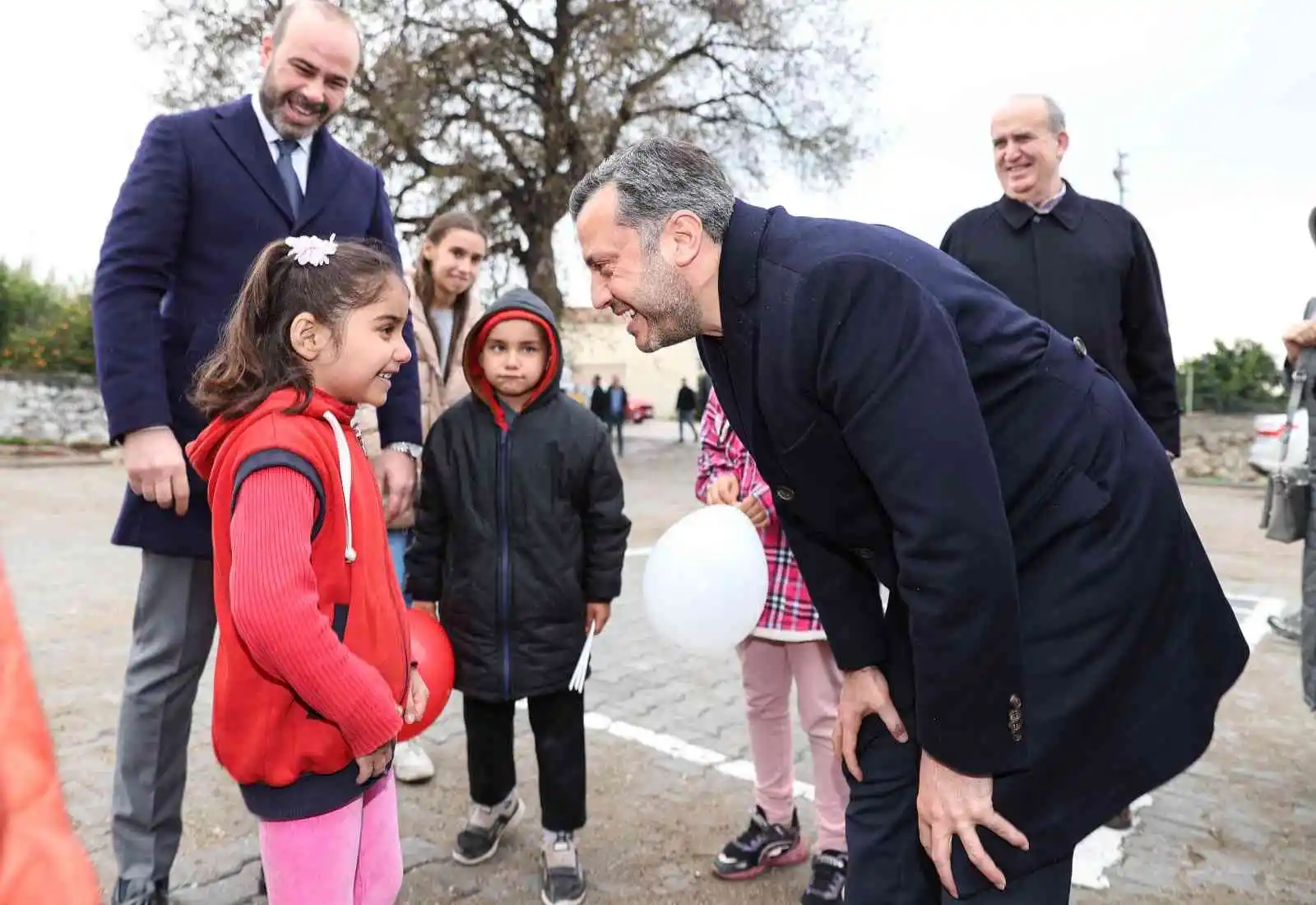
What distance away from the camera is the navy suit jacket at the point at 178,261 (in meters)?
2.59

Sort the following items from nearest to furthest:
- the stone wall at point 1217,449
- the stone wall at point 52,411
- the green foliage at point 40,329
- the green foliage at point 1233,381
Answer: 1. the stone wall at point 52,411
2. the stone wall at point 1217,449
3. the green foliage at point 40,329
4. the green foliage at point 1233,381

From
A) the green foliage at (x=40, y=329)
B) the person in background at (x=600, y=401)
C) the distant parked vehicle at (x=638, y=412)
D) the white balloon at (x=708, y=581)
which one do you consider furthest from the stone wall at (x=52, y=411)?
the distant parked vehicle at (x=638, y=412)

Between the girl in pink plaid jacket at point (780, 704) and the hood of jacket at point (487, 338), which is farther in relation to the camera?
the hood of jacket at point (487, 338)

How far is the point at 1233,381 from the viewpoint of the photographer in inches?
963

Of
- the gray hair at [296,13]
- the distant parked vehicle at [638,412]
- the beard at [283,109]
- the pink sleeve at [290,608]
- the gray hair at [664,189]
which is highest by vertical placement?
the gray hair at [296,13]

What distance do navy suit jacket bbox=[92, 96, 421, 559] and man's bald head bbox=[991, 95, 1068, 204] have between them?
2.23 metres

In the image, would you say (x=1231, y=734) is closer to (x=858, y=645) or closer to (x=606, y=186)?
(x=858, y=645)

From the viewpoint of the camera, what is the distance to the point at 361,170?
3.11 meters

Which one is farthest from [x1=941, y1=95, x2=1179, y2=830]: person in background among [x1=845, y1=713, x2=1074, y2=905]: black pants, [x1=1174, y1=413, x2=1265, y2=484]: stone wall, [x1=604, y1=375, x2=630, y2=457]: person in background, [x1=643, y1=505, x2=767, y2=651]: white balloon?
[x1=604, y1=375, x2=630, y2=457]: person in background

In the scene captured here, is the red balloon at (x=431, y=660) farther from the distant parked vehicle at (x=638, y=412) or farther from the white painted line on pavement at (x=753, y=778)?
the distant parked vehicle at (x=638, y=412)

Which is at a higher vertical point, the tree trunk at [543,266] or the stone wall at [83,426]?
the tree trunk at [543,266]

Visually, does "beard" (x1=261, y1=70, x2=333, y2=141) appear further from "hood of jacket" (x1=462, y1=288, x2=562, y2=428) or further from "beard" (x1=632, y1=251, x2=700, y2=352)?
"beard" (x1=632, y1=251, x2=700, y2=352)

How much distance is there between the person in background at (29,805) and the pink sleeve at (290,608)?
127 centimetres

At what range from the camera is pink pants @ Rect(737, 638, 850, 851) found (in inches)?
119
